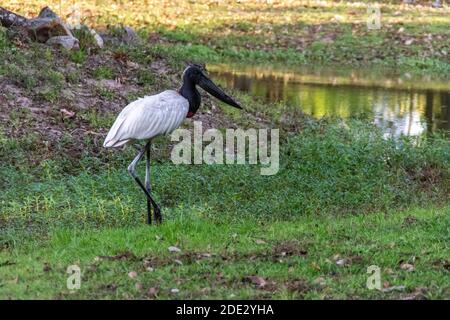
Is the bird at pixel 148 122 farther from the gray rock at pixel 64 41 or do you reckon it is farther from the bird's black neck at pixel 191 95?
the gray rock at pixel 64 41

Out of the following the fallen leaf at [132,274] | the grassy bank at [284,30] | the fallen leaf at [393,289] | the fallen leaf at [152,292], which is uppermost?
the fallen leaf at [152,292]

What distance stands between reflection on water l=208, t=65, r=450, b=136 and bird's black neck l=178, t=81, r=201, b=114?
623 centimetres

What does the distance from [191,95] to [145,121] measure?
73 centimetres

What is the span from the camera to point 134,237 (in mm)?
8242

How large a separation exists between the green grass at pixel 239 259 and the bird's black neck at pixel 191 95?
115 cm

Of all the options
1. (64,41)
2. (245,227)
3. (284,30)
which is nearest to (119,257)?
(245,227)

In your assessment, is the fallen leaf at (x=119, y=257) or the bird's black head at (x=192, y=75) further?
the bird's black head at (x=192, y=75)

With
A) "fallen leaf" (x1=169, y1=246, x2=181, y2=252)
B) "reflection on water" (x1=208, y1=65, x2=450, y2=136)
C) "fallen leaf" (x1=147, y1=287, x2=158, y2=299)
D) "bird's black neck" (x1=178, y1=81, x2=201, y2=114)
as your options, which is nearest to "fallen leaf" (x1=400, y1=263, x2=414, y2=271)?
"fallen leaf" (x1=169, y1=246, x2=181, y2=252)

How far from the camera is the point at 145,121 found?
29.2 feet

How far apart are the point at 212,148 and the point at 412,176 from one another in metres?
2.67

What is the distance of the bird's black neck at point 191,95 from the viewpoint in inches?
371

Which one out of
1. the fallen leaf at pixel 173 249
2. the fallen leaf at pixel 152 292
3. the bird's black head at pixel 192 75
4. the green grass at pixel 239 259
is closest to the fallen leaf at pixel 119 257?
the green grass at pixel 239 259
